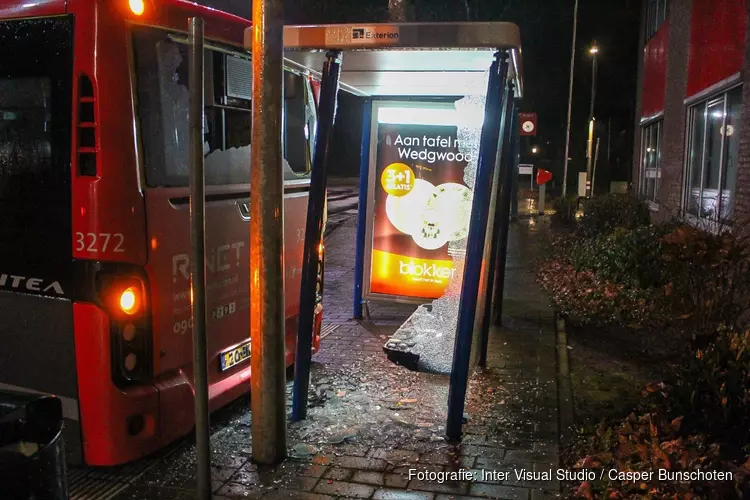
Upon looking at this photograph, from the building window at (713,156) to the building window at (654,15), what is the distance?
462cm

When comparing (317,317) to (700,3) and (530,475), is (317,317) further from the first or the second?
(700,3)

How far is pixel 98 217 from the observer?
3436 mm

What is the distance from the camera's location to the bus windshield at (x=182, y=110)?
3680 millimetres

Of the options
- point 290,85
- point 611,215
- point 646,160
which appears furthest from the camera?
point 646,160

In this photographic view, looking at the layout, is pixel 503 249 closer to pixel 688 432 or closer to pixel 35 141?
pixel 688 432

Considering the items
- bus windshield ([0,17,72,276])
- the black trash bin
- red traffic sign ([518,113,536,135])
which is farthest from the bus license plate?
red traffic sign ([518,113,536,135])

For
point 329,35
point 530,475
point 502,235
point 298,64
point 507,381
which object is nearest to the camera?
point 530,475

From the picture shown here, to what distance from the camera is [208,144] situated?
13.9 feet

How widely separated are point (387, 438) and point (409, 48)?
2.48 m

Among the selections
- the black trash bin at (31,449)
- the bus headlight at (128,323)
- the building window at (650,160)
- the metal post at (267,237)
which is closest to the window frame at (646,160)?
the building window at (650,160)

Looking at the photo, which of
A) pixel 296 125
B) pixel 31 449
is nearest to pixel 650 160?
pixel 296 125

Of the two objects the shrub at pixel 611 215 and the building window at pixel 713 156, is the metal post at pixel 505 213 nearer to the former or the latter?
the building window at pixel 713 156

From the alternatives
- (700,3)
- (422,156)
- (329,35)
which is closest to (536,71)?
(700,3)

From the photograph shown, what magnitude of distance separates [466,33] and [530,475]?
2597 millimetres
